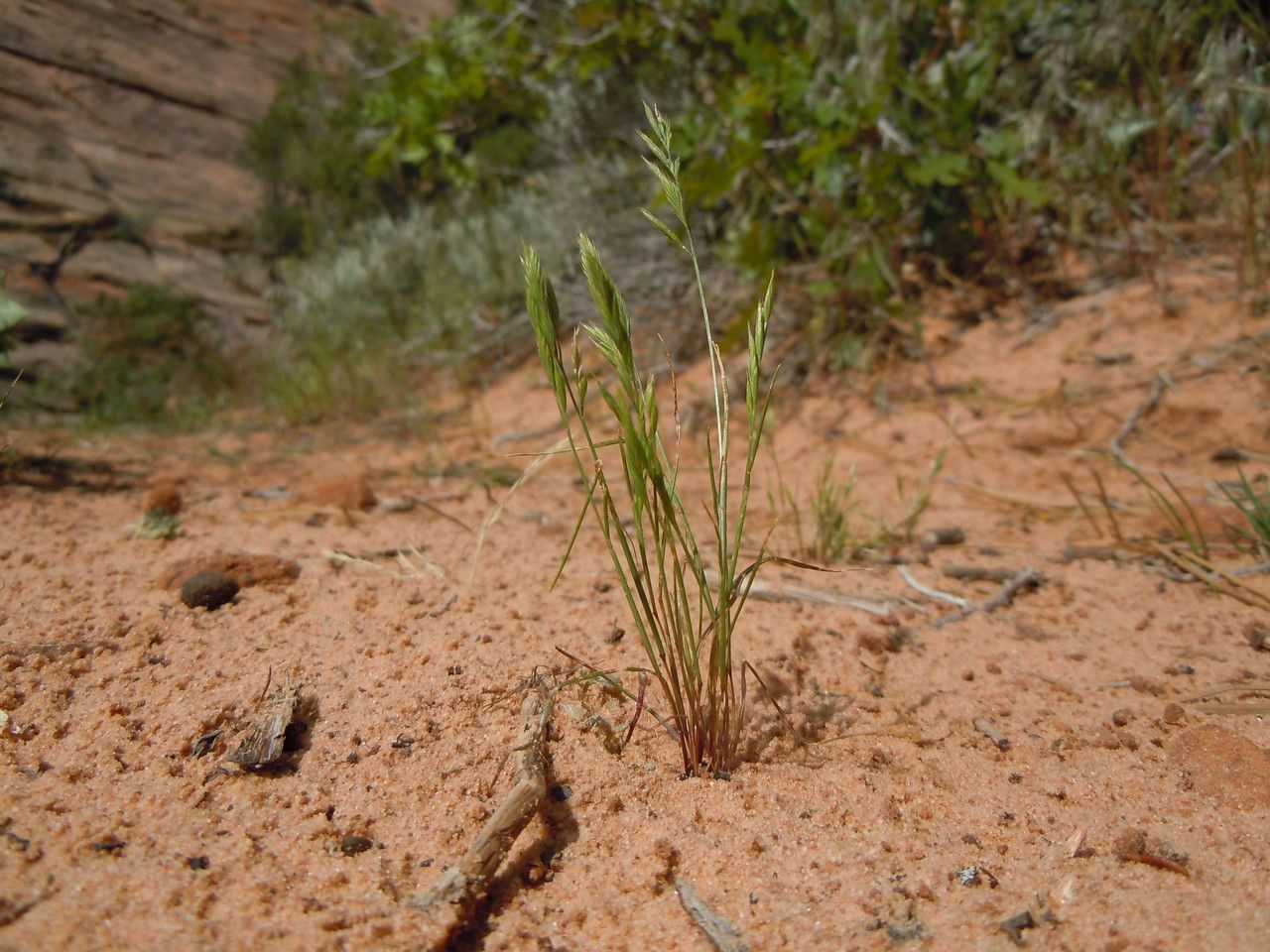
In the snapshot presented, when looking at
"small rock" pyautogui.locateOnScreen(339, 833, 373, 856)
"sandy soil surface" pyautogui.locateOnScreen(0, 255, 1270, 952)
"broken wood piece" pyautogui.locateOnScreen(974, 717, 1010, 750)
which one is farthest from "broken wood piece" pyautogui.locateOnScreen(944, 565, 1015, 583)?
"small rock" pyautogui.locateOnScreen(339, 833, 373, 856)

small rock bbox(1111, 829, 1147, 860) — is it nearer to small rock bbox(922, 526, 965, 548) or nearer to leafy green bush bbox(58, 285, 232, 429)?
small rock bbox(922, 526, 965, 548)

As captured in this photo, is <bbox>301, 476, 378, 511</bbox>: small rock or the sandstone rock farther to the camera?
<bbox>301, 476, 378, 511</bbox>: small rock

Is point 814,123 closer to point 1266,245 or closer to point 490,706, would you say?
point 1266,245

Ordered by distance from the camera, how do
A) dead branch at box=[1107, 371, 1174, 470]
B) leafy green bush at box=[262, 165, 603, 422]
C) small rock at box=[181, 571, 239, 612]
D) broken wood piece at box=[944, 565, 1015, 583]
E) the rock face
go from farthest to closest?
the rock face < leafy green bush at box=[262, 165, 603, 422] < dead branch at box=[1107, 371, 1174, 470] < broken wood piece at box=[944, 565, 1015, 583] < small rock at box=[181, 571, 239, 612]

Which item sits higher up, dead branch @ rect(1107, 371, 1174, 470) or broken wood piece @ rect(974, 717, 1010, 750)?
broken wood piece @ rect(974, 717, 1010, 750)

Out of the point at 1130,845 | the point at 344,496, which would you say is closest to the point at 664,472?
the point at 1130,845

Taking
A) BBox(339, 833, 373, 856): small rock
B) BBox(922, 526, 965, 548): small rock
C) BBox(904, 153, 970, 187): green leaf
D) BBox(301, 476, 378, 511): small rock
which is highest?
BBox(904, 153, 970, 187): green leaf

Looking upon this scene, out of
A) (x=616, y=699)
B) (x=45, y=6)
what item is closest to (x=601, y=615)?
(x=616, y=699)
